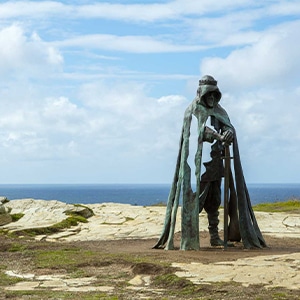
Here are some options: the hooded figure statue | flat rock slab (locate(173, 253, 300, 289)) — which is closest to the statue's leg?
the hooded figure statue

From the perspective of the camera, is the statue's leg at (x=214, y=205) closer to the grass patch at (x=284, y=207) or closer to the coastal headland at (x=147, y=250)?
the coastal headland at (x=147, y=250)

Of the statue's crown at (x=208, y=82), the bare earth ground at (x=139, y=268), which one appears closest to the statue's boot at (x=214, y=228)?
the bare earth ground at (x=139, y=268)

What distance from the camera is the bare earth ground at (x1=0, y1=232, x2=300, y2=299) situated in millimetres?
7844

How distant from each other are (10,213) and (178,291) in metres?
12.6

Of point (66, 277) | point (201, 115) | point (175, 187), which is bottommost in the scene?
point (66, 277)

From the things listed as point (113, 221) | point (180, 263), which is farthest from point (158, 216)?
point (180, 263)

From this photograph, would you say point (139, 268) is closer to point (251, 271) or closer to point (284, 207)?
point (251, 271)

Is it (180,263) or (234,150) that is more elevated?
(234,150)

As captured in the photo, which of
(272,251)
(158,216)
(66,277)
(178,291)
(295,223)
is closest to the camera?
(178,291)

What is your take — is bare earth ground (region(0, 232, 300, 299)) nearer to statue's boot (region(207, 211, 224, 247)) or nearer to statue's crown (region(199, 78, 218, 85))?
statue's boot (region(207, 211, 224, 247))

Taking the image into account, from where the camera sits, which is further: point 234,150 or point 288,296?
point 234,150

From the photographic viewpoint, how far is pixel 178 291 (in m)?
8.10

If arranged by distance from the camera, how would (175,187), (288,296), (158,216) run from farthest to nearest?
(158,216) → (175,187) → (288,296)

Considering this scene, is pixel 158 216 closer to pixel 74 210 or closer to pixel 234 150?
pixel 74 210
